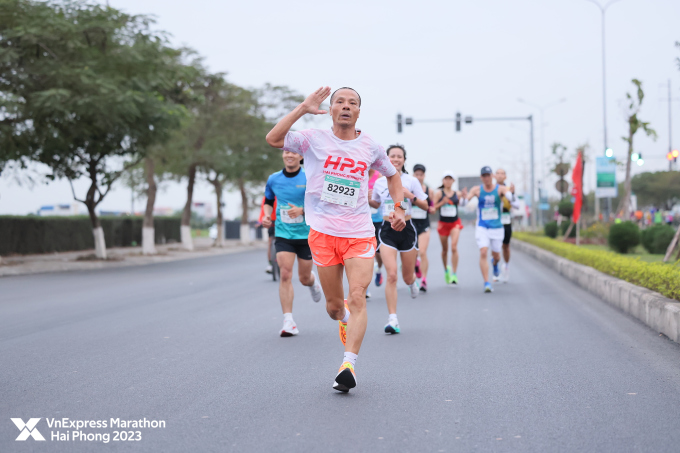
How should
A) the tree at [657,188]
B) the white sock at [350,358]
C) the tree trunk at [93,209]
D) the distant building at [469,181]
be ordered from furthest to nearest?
1. the tree at [657,188]
2. the distant building at [469,181]
3. the tree trunk at [93,209]
4. the white sock at [350,358]

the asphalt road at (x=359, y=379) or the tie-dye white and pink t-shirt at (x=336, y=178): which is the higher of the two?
the tie-dye white and pink t-shirt at (x=336, y=178)

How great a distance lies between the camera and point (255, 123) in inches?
1444

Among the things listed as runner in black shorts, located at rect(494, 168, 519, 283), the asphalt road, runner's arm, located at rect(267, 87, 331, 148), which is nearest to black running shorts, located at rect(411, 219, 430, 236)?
the asphalt road

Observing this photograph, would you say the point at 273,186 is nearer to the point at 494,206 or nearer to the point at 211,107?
the point at 494,206

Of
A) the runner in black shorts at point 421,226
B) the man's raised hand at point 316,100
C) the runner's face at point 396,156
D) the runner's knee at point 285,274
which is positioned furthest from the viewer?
the runner in black shorts at point 421,226

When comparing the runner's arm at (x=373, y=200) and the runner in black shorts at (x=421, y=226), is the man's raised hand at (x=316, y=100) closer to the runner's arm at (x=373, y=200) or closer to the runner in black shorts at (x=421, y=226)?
the runner's arm at (x=373, y=200)

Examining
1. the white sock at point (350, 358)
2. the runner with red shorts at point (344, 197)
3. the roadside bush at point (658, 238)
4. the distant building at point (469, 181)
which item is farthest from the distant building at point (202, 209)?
the white sock at point (350, 358)

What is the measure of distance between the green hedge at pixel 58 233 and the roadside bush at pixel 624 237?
19.8 meters

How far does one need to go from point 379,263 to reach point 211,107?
2351 centimetres

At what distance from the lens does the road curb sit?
785cm

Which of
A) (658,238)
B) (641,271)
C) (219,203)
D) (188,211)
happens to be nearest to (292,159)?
(641,271)

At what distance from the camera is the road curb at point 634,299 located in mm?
7848

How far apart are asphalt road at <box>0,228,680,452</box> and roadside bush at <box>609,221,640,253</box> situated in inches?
437

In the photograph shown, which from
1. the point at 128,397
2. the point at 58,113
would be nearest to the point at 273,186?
the point at 128,397
